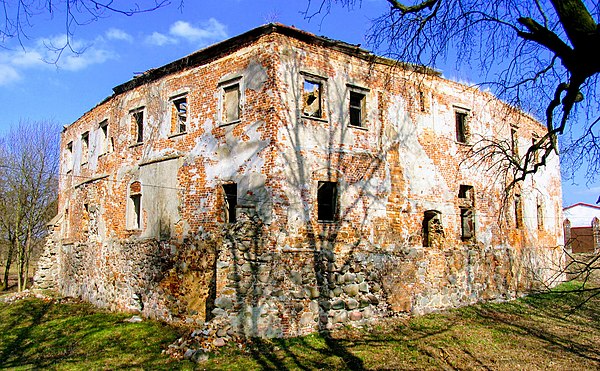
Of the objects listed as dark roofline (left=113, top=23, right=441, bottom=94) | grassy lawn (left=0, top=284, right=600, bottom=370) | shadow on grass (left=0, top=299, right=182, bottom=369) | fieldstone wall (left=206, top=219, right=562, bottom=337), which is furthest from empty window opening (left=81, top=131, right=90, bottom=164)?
fieldstone wall (left=206, top=219, right=562, bottom=337)

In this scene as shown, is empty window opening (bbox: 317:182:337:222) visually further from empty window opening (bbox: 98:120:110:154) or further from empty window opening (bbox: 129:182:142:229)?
empty window opening (bbox: 98:120:110:154)

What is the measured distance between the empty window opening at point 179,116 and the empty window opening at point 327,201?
16.8 feet

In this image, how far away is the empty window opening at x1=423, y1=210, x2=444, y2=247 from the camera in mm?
15328

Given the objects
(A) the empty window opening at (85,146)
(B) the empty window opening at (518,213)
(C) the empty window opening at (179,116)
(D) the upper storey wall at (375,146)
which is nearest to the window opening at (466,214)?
(D) the upper storey wall at (375,146)

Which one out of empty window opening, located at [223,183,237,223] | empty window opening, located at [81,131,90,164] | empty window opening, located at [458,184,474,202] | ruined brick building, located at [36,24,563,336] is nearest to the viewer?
ruined brick building, located at [36,24,563,336]

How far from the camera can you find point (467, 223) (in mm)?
16609

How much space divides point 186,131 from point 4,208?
1757cm

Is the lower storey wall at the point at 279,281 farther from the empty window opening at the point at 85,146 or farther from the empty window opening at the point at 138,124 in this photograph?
the empty window opening at the point at 85,146

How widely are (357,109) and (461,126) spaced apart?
5523 mm

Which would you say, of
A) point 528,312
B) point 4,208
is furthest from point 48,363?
point 4,208

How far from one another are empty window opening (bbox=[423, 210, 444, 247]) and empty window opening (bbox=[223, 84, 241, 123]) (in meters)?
7.25

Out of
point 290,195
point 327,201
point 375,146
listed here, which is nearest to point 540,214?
point 375,146

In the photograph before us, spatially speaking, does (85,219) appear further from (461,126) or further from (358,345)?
(461,126)

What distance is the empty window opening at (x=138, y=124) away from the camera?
654 inches
